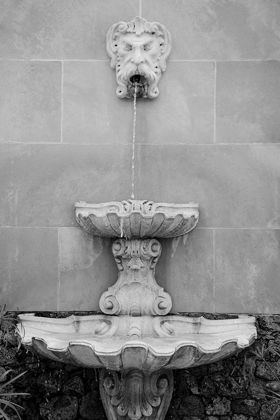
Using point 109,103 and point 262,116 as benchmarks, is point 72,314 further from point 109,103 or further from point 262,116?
point 262,116

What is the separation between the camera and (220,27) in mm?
4953

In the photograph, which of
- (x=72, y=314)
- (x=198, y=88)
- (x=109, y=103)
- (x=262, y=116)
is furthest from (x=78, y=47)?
(x=72, y=314)

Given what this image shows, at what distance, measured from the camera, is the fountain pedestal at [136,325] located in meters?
4.17

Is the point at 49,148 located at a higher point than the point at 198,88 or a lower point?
lower

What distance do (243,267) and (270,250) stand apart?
0.63ft

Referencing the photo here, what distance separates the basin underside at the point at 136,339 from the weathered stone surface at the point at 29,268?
0.62 ft

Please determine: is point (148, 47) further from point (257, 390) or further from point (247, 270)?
point (257, 390)

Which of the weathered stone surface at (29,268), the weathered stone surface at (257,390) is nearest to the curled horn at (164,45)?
the weathered stone surface at (29,268)

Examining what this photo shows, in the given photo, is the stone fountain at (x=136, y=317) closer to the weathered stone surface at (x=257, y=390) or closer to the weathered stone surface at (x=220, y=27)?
the weathered stone surface at (x=220, y=27)

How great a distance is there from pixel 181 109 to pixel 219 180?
1.65 ft

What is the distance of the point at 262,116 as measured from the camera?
4.86m

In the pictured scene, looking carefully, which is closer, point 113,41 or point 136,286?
point 136,286

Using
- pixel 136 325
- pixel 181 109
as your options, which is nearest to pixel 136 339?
pixel 136 325

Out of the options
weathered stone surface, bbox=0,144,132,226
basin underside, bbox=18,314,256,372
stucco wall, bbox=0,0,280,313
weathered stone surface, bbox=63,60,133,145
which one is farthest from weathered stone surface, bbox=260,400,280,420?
weathered stone surface, bbox=63,60,133,145
